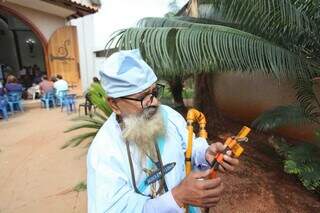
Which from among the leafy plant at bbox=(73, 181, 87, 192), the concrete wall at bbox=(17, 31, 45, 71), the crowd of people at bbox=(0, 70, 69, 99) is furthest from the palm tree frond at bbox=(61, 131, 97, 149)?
the concrete wall at bbox=(17, 31, 45, 71)

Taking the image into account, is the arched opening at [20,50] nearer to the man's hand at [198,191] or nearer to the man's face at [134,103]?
the man's face at [134,103]

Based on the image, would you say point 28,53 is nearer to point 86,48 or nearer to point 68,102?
point 86,48

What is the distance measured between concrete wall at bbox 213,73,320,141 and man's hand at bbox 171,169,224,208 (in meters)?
4.17

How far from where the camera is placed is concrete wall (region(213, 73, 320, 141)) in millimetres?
5551

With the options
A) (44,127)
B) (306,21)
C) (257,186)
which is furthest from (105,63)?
(44,127)

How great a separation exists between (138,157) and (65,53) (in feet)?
36.0

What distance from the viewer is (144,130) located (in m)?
1.45

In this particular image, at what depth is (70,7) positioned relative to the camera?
10.7 meters

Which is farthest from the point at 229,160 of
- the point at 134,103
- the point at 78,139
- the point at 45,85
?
the point at 45,85

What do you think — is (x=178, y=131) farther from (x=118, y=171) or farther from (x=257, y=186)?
(x=257, y=186)

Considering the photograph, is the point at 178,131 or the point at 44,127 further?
the point at 44,127

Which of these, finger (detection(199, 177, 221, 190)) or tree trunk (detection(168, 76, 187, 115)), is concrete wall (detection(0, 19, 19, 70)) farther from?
finger (detection(199, 177, 221, 190))

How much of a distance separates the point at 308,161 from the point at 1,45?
16993 mm

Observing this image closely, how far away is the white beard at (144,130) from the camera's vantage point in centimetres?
142
